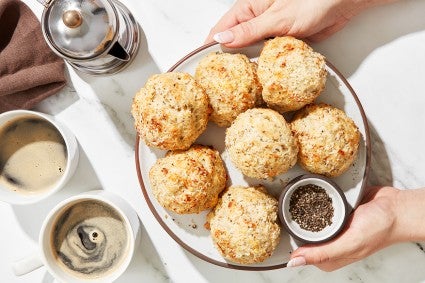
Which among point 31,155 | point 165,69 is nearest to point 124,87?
point 165,69

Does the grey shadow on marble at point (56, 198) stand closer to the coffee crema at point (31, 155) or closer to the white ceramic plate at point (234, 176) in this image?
the coffee crema at point (31, 155)

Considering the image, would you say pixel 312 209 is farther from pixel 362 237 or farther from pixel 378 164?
pixel 378 164

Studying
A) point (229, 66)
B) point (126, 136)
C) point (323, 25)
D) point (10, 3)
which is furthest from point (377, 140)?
point (10, 3)

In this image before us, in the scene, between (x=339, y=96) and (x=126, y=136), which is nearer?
(x=339, y=96)

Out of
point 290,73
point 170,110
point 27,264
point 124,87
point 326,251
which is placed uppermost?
point 290,73

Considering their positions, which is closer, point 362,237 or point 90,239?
point 362,237

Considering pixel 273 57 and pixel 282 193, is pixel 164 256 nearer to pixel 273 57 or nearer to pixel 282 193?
pixel 282 193
